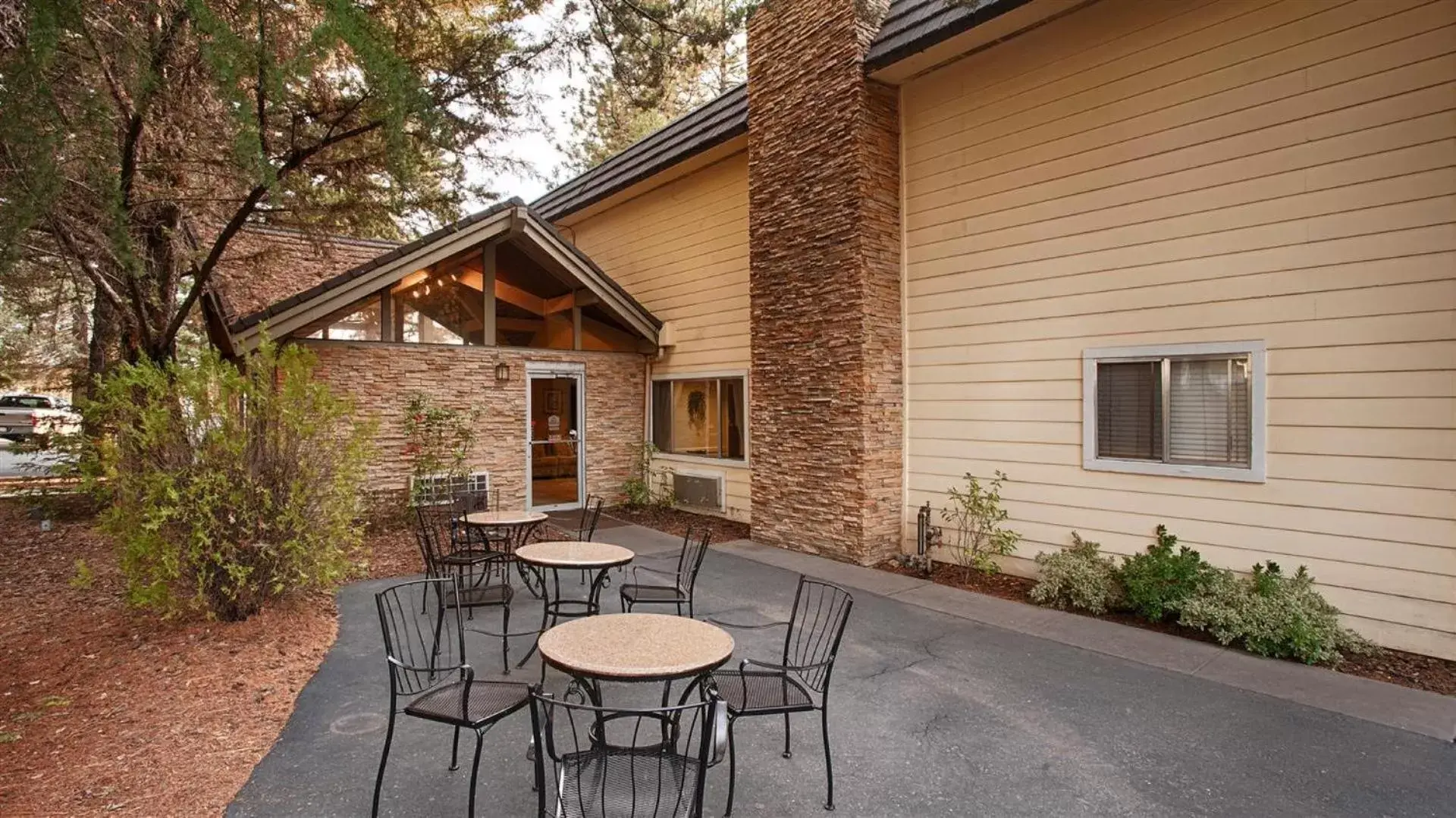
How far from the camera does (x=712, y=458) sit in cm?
1063

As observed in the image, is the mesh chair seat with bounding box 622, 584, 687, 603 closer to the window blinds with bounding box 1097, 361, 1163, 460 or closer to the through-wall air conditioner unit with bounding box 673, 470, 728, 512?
the window blinds with bounding box 1097, 361, 1163, 460

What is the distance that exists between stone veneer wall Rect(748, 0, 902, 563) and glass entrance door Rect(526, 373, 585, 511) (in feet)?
12.1

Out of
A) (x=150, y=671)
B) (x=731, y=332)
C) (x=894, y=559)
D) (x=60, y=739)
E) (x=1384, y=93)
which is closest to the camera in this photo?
(x=60, y=739)

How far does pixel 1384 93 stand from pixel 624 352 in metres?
9.58

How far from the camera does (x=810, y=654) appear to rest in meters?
4.86

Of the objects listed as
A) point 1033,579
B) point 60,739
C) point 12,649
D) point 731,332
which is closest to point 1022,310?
point 1033,579

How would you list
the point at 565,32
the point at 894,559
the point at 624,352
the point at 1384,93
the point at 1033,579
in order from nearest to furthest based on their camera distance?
1. the point at 1384,93
2. the point at 565,32
3. the point at 1033,579
4. the point at 894,559
5. the point at 624,352

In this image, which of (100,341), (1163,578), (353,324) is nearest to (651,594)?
(1163,578)

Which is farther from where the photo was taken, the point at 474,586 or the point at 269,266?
the point at 269,266

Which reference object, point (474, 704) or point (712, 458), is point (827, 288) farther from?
point (474, 704)

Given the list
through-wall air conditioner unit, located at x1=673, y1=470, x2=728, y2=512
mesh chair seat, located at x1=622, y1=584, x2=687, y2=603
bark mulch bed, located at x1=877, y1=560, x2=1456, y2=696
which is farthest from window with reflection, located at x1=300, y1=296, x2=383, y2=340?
bark mulch bed, located at x1=877, y1=560, x2=1456, y2=696

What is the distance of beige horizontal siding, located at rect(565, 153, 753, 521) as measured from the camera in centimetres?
1016

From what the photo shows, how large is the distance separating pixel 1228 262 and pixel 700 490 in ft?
24.0

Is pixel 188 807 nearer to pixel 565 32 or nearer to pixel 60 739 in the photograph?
pixel 60 739
